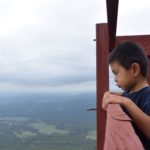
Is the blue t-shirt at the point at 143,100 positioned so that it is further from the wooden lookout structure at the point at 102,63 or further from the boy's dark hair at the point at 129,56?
the wooden lookout structure at the point at 102,63

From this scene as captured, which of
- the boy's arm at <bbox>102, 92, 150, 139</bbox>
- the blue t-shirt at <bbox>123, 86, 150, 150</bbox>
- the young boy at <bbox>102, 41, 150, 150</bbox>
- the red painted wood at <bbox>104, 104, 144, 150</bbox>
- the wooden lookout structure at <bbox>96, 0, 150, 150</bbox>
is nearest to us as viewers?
the red painted wood at <bbox>104, 104, 144, 150</bbox>

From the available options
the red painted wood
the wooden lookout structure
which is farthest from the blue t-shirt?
the wooden lookout structure

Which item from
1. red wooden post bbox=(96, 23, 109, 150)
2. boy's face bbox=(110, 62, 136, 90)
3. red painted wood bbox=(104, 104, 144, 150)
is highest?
red painted wood bbox=(104, 104, 144, 150)

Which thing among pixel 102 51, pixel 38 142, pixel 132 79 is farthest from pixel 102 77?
pixel 38 142

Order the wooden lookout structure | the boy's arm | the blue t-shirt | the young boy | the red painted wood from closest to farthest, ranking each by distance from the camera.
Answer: the red painted wood
the boy's arm
the blue t-shirt
the young boy
the wooden lookout structure

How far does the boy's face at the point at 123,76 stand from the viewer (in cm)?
176

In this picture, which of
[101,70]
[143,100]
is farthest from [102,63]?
[143,100]

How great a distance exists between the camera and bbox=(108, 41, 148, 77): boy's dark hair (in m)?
1.74

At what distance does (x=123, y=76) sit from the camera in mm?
1765

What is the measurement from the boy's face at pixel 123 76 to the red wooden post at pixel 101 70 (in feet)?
4.70

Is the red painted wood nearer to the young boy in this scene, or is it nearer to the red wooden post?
the young boy

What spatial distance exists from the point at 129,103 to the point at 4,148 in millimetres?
111070

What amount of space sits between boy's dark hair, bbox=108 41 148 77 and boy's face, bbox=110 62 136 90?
0.06 ft

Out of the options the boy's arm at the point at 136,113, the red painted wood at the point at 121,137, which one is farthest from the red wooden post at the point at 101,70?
the red painted wood at the point at 121,137
